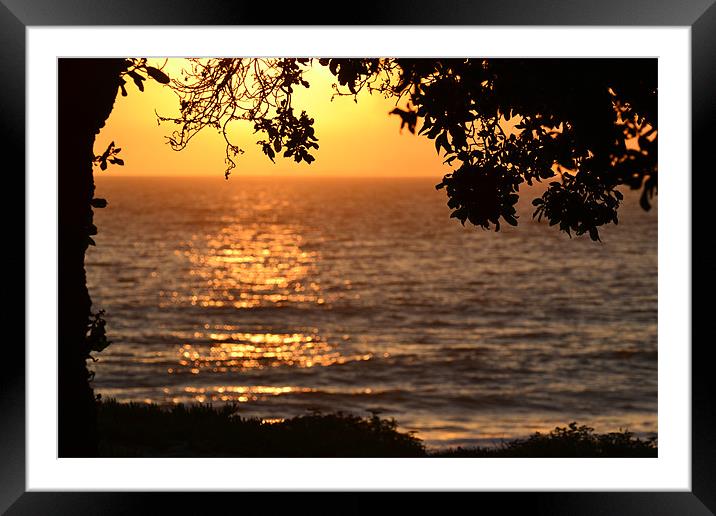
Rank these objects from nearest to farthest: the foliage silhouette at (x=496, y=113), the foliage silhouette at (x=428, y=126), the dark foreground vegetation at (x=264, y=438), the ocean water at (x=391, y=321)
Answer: the foliage silhouette at (x=496, y=113) < the foliage silhouette at (x=428, y=126) < the dark foreground vegetation at (x=264, y=438) < the ocean water at (x=391, y=321)

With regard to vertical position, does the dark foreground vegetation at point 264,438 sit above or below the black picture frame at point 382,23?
below

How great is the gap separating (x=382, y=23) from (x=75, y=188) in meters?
2.98

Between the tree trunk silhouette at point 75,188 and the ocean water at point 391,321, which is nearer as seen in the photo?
the tree trunk silhouette at point 75,188

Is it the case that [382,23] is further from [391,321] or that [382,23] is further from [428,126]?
[391,321]

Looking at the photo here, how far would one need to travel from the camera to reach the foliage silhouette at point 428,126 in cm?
475

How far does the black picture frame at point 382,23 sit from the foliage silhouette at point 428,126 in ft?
4.36

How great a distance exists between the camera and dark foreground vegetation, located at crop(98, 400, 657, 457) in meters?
9.61

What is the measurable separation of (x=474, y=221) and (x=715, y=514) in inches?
110

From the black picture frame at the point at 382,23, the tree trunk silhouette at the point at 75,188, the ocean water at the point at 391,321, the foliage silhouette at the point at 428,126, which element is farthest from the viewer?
the ocean water at the point at 391,321

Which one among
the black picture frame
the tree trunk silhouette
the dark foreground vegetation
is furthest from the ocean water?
the black picture frame

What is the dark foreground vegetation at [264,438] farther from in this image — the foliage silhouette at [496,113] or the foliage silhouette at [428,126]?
the foliage silhouette at [496,113]

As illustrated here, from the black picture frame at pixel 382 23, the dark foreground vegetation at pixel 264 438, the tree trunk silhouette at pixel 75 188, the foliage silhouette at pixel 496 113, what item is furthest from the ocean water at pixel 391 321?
the black picture frame at pixel 382 23

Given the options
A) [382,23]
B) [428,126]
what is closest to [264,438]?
[428,126]

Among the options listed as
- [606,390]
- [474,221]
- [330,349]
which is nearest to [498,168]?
[474,221]
